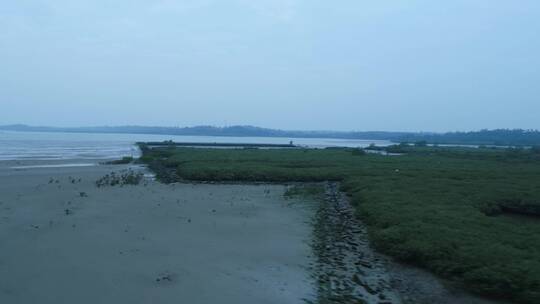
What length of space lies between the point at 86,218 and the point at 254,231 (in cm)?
653

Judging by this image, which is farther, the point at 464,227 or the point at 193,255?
the point at 464,227

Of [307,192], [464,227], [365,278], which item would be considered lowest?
[365,278]

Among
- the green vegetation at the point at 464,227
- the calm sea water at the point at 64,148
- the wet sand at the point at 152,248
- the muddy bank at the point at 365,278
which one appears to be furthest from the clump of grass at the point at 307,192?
the calm sea water at the point at 64,148

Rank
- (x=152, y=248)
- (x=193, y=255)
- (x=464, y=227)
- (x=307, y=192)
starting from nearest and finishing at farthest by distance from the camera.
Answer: (x=193, y=255) < (x=152, y=248) < (x=464, y=227) < (x=307, y=192)

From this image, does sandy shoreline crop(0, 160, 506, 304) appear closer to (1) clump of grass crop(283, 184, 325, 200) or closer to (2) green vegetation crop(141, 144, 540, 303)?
(2) green vegetation crop(141, 144, 540, 303)

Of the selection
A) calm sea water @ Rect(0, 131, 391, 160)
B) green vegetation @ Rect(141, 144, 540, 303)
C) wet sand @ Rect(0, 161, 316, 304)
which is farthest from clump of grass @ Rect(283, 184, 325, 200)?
calm sea water @ Rect(0, 131, 391, 160)

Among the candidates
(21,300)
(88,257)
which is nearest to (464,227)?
(88,257)

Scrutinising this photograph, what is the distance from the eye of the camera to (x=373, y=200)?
19297 mm

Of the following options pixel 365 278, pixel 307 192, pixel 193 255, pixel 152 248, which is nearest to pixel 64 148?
pixel 307 192

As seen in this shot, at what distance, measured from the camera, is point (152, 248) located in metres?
12.6

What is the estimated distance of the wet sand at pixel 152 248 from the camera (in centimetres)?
941

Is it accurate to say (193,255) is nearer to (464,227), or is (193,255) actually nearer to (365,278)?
(365,278)

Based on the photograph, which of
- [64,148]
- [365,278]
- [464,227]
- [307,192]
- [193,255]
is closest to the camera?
[365,278]

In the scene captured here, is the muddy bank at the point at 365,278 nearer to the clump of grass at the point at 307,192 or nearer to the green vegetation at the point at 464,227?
the green vegetation at the point at 464,227
